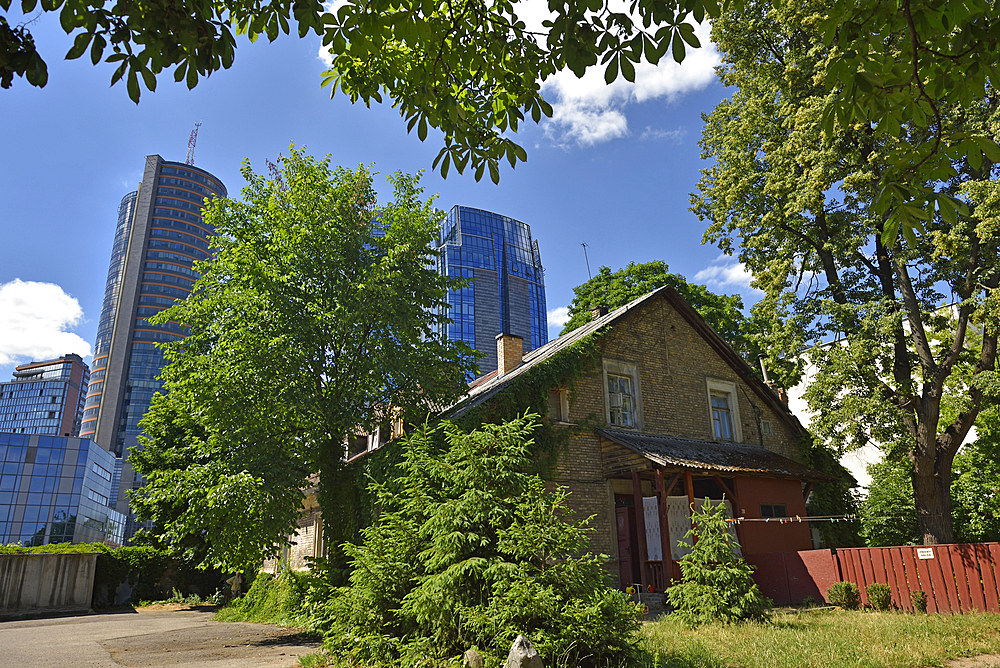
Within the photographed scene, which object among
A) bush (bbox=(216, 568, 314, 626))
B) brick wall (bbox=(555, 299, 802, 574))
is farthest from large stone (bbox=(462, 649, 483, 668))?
bush (bbox=(216, 568, 314, 626))

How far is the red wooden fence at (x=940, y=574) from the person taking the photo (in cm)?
1171

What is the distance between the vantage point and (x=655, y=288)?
2909cm

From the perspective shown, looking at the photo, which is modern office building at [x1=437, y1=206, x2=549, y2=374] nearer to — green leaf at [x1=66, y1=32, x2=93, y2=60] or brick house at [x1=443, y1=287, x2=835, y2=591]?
brick house at [x1=443, y1=287, x2=835, y2=591]

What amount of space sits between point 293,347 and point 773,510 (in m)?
14.5

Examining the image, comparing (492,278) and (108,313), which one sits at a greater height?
(492,278)

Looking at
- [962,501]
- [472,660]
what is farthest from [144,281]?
[472,660]

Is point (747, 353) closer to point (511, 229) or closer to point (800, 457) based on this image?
point (800, 457)

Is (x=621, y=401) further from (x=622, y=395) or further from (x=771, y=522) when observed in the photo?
(x=771, y=522)

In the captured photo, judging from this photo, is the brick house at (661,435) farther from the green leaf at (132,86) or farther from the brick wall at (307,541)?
the green leaf at (132,86)

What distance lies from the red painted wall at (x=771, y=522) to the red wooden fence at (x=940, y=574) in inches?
119

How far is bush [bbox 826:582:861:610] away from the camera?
1357 cm

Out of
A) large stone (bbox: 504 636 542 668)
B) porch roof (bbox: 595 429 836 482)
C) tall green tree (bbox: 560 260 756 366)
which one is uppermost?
tall green tree (bbox: 560 260 756 366)

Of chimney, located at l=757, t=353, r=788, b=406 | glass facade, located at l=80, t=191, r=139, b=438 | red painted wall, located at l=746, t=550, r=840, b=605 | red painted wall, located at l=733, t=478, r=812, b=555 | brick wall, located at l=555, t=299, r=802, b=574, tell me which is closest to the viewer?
red painted wall, located at l=746, t=550, r=840, b=605

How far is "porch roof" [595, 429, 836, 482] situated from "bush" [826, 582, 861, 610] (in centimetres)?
354
